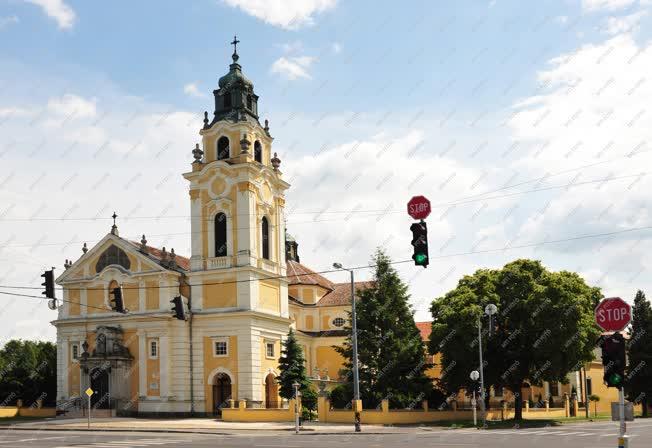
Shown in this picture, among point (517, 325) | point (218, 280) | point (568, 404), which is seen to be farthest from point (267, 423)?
point (568, 404)

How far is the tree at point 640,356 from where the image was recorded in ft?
240

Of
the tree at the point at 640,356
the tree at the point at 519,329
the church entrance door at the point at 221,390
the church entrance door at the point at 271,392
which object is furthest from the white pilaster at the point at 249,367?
the tree at the point at 640,356

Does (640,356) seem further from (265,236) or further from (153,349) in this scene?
(153,349)

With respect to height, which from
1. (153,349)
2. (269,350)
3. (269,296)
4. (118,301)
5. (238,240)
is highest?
(238,240)

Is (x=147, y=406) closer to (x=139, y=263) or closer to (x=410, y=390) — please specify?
(x=139, y=263)

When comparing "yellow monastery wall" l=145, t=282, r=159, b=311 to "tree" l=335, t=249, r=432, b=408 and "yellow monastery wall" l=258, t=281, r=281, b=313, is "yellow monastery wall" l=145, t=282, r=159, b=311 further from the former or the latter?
"tree" l=335, t=249, r=432, b=408

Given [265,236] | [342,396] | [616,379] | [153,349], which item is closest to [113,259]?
[153,349]

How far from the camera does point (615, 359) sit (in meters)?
15.3

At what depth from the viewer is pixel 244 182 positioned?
58250 mm

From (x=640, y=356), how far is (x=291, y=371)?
122ft

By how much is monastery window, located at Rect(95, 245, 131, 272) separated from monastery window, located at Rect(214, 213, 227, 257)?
679cm

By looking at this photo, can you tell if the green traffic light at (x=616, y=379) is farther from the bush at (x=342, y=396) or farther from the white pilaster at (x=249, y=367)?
the white pilaster at (x=249, y=367)

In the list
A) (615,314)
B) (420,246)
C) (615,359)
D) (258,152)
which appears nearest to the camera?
(615,359)

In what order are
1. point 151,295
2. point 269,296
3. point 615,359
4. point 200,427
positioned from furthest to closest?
point 269,296
point 151,295
point 200,427
point 615,359
